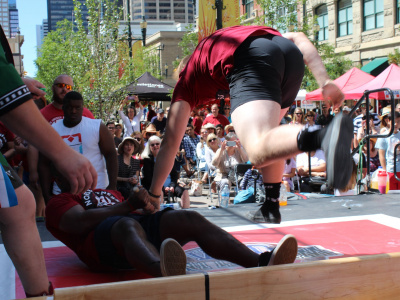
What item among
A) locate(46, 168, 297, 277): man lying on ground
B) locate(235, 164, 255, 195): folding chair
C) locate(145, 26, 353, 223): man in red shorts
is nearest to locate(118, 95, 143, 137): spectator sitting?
locate(235, 164, 255, 195): folding chair

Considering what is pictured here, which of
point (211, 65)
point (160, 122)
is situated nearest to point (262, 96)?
point (211, 65)

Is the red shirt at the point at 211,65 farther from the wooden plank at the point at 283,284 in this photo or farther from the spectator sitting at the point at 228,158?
the spectator sitting at the point at 228,158

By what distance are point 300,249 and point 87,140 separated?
214 centimetres

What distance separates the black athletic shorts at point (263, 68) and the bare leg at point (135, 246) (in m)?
0.86

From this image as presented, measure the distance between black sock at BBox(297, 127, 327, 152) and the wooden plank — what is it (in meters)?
0.59

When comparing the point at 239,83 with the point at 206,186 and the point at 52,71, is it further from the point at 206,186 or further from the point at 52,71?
the point at 52,71

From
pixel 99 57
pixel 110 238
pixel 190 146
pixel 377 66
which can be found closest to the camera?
pixel 110 238

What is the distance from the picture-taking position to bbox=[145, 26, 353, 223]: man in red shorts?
79.7 inches

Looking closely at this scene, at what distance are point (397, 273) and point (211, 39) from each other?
1599 millimetres

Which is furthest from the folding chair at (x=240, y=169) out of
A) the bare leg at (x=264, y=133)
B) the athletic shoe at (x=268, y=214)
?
the bare leg at (x=264, y=133)

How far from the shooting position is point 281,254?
8.39 feet

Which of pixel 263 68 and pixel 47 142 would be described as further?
pixel 263 68

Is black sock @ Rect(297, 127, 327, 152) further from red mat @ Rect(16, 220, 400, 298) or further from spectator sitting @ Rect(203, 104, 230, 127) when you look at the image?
spectator sitting @ Rect(203, 104, 230, 127)

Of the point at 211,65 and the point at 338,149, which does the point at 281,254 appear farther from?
the point at 211,65
